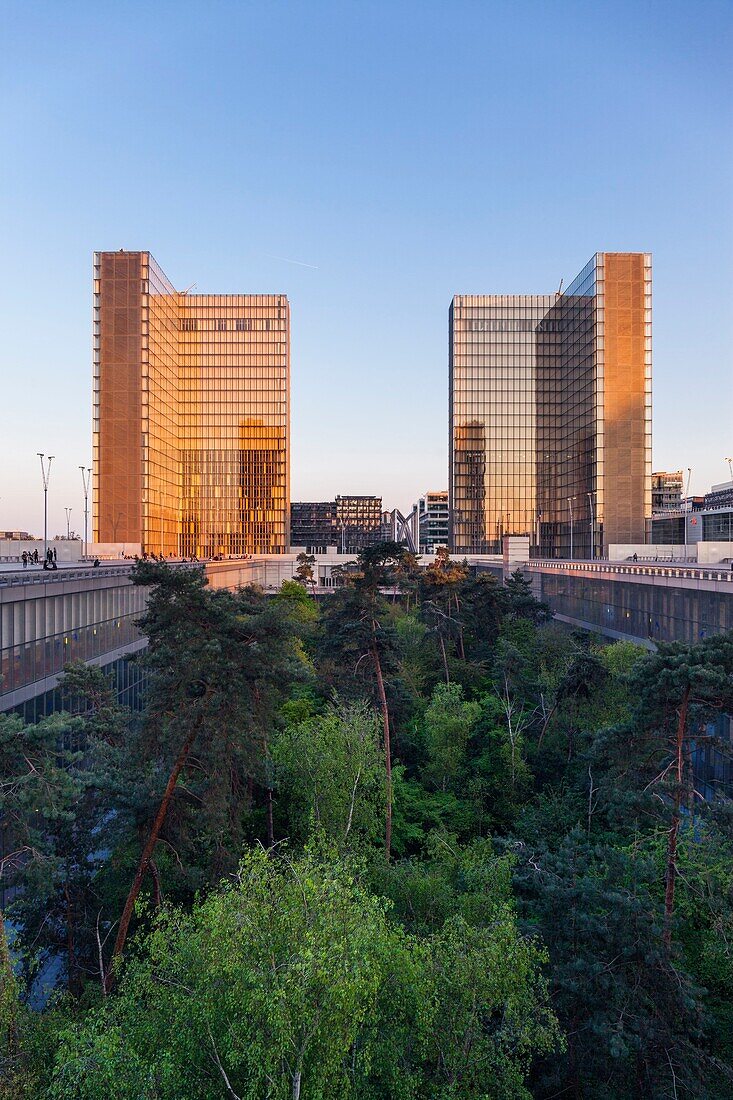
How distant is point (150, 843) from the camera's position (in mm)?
18562

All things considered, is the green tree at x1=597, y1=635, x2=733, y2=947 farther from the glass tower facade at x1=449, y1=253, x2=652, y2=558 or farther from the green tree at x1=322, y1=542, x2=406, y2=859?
the glass tower facade at x1=449, y1=253, x2=652, y2=558

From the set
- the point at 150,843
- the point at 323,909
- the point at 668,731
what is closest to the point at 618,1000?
the point at 668,731

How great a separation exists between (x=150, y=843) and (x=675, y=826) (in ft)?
47.9

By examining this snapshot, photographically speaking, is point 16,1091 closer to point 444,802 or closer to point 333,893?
point 333,893

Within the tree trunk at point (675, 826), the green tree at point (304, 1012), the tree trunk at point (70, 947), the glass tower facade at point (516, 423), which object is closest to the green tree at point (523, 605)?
the tree trunk at point (675, 826)

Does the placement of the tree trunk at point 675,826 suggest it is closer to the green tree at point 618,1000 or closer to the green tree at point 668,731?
the green tree at point 668,731

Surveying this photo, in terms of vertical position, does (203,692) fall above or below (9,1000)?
above

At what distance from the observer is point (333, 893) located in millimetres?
13203

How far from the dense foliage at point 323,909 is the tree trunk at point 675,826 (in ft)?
0.26

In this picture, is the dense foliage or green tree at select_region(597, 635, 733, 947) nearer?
the dense foliage

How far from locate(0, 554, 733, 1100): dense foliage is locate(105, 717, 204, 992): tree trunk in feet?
0.31

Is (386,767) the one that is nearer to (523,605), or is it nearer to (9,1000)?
(9,1000)

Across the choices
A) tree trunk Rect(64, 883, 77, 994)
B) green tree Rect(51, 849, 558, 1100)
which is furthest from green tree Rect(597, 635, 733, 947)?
tree trunk Rect(64, 883, 77, 994)

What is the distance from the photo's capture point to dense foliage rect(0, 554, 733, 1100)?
1195cm
